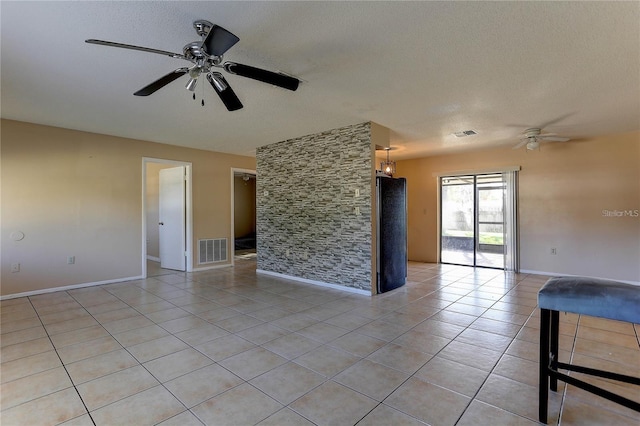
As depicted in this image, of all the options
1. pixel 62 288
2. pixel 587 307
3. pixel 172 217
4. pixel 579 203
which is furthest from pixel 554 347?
pixel 172 217

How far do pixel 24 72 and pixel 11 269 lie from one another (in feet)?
10.2

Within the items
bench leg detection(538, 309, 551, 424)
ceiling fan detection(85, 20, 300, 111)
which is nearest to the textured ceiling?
ceiling fan detection(85, 20, 300, 111)

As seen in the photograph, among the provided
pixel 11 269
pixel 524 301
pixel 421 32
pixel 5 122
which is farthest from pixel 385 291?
pixel 5 122

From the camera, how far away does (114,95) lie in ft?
11.4

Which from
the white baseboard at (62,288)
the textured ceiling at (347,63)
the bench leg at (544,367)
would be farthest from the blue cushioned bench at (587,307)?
the white baseboard at (62,288)

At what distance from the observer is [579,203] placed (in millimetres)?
5594

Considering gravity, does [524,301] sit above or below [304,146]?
below

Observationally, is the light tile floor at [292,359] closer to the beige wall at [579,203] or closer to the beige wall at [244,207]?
the beige wall at [579,203]

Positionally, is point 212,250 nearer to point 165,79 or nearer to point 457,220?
point 165,79

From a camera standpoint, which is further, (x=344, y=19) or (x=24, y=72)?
(x=24, y=72)

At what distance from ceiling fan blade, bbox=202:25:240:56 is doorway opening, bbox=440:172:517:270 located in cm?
627

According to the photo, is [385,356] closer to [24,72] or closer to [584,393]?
[584,393]

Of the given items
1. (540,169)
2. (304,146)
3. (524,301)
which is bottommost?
(524,301)

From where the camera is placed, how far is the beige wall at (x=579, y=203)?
17.0 feet
